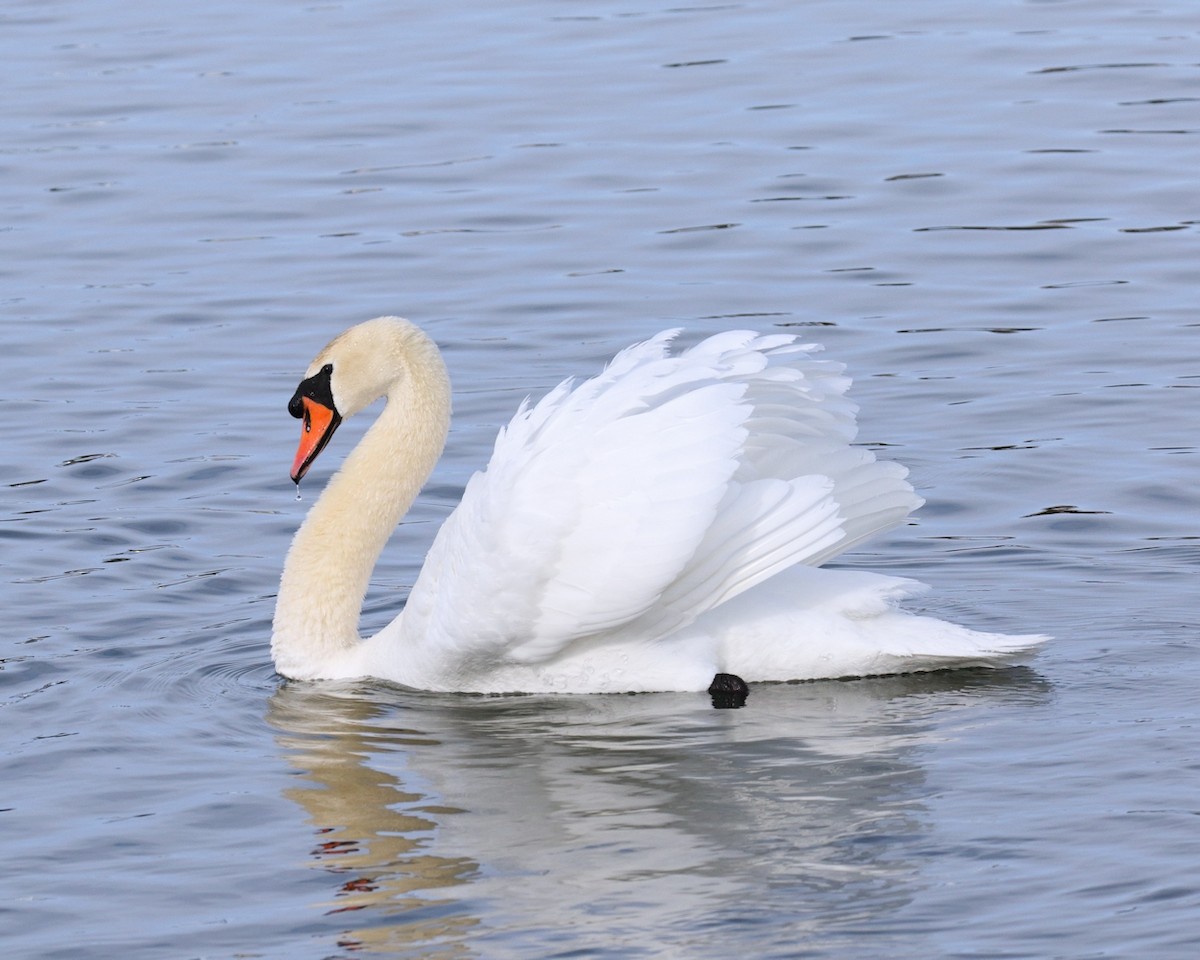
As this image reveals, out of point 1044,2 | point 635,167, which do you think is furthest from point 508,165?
point 1044,2

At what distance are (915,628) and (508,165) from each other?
9.28 metres

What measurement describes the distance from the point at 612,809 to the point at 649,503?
3.68 ft

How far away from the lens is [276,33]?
21500mm

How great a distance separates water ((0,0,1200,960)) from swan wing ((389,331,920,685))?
38 centimetres

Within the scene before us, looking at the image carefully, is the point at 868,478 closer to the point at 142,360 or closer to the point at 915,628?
the point at 915,628

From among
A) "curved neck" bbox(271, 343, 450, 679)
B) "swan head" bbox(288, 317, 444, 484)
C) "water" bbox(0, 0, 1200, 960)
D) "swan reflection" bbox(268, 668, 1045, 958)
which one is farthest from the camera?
"swan head" bbox(288, 317, 444, 484)

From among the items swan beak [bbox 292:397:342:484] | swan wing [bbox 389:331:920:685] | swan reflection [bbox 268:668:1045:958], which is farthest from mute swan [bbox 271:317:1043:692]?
swan beak [bbox 292:397:342:484]

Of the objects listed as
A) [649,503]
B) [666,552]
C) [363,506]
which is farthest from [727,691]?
[363,506]

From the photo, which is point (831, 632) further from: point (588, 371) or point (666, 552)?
point (588, 371)

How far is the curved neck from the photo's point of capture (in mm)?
8945

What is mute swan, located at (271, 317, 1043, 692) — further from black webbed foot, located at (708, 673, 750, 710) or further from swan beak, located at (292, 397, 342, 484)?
Answer: swan beak, located at (292, 397, 342, 484)

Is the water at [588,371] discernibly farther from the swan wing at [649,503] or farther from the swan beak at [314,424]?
the swan beak at [314,424]

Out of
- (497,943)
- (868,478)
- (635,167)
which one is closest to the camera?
(497,943)

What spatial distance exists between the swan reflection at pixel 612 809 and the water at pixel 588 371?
20 mm
